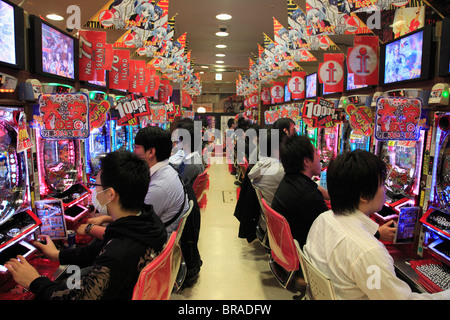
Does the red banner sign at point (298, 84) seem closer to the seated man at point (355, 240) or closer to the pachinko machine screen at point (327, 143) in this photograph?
the pachinko machine screen at point (327, 143)

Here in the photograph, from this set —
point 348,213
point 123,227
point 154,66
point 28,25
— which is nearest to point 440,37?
point 348,213

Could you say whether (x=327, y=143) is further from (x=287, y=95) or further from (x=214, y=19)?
(x=214, y=19)

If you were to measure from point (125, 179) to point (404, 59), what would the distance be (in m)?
2.77

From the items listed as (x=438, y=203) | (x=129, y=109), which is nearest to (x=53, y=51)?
(x=129, y=109)

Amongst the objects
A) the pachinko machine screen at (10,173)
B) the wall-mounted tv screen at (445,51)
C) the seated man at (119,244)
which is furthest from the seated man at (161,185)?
the wall-mounted tv screen at (445,51)

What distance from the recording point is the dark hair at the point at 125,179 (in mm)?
1529

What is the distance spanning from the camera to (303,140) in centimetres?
256

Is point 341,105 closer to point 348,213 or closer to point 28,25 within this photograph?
Answer: point 348,213

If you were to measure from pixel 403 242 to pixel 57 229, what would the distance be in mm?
2580

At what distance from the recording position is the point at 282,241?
226 centimetres

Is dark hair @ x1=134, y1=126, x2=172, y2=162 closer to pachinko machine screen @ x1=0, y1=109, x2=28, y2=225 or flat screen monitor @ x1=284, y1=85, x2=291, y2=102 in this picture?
pachinko machine screen @ x1=0, y1=109, x2=28, y2=225

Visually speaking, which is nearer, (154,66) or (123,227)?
(123,227)

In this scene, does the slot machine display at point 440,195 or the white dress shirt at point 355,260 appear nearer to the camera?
the white dress shirt at point 355,260

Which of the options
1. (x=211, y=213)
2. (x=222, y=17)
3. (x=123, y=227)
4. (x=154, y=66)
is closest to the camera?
(x=123, y=227)
